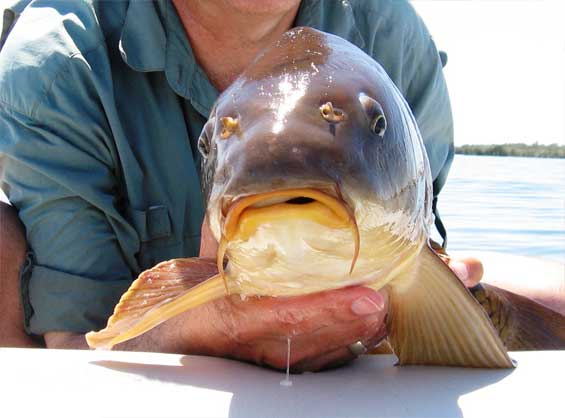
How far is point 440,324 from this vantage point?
6.78ft

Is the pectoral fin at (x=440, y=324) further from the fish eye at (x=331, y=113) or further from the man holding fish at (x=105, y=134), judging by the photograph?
the man holding fish at (x=105, y=134)

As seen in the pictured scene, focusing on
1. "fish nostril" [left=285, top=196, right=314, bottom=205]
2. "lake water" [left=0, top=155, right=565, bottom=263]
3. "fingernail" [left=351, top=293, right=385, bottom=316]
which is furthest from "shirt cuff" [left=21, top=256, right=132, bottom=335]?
"lake water" [left=0, top=155, right=565, bottom=263]

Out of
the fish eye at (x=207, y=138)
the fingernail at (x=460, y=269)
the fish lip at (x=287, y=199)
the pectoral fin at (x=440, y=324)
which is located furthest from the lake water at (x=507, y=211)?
the fish lip at (x=287, y=199)

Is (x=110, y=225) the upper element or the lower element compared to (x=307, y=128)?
lower

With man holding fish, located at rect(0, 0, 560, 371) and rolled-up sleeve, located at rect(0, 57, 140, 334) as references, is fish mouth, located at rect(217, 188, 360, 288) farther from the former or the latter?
rolled-up sleeve, located at rect(0, 57, 140, 334)

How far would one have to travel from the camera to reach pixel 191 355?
2084 mm

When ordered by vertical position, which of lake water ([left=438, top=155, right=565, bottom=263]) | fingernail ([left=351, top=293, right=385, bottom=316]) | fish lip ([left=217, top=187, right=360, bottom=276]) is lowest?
lake water ([left=438, top=155, right=565, bottom=263])

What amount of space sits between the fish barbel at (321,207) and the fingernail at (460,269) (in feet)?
1.01

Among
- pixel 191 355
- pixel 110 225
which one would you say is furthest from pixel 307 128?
pixel 110 225

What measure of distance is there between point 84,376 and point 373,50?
7.94 feet

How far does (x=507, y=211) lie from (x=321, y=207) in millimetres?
8057

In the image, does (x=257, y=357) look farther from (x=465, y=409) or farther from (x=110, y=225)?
(x=110, y=225)

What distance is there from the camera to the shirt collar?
308cm

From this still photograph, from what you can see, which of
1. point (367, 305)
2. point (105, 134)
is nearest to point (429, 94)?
point (105, 134)
